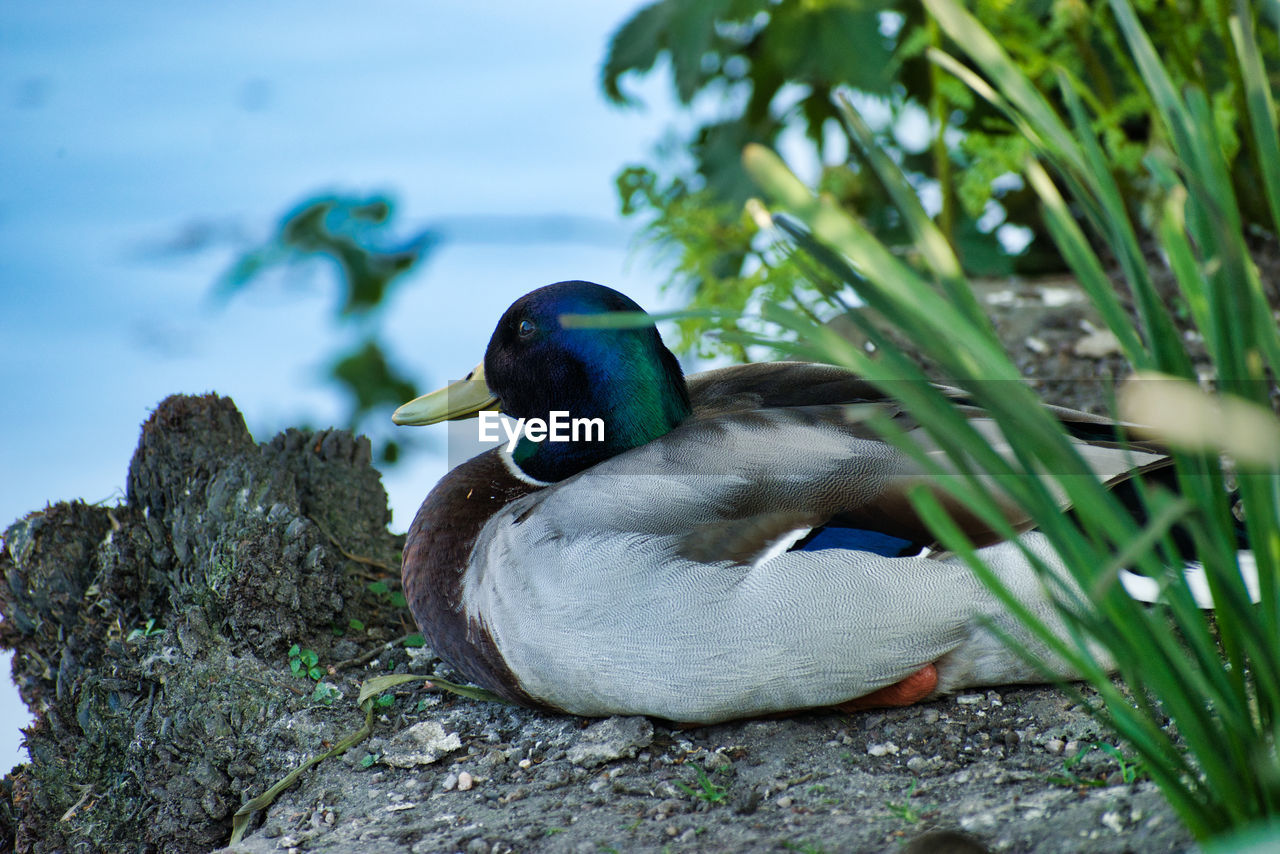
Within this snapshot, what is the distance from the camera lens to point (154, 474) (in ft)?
10.4

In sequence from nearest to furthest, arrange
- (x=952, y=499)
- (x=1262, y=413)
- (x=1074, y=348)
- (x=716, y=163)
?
(x=1262, y=413), (x=952, y=499), (x=1074, y=348), (x=716, y=163)

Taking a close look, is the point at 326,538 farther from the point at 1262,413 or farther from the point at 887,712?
the point at 1262,413

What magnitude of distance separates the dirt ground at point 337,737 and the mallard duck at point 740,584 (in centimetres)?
11

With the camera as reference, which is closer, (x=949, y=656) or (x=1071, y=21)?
(x=949, y=656)

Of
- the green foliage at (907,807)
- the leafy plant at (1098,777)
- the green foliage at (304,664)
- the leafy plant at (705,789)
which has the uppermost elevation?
the green foliage at (304,664)

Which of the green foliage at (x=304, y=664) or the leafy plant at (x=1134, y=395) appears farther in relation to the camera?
the green foliage at (x=304, y=664)

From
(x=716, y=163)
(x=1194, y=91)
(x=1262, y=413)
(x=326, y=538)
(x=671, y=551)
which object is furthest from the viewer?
(x=716, y=163)

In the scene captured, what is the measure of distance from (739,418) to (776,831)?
0.78 metres

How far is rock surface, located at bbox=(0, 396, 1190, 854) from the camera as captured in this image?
1818 mm

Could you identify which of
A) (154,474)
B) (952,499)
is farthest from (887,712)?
(154,474)

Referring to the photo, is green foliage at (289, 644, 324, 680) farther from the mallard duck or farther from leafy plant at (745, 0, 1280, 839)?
leafy plant at (745, 0, 1280, 839)

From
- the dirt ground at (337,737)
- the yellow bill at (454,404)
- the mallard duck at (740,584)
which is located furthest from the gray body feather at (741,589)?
the yellow bill at (454,404)

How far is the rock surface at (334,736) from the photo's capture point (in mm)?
1818

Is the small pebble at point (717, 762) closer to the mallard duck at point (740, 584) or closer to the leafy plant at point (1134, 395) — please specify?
the mallard duck at point (740, 584)
